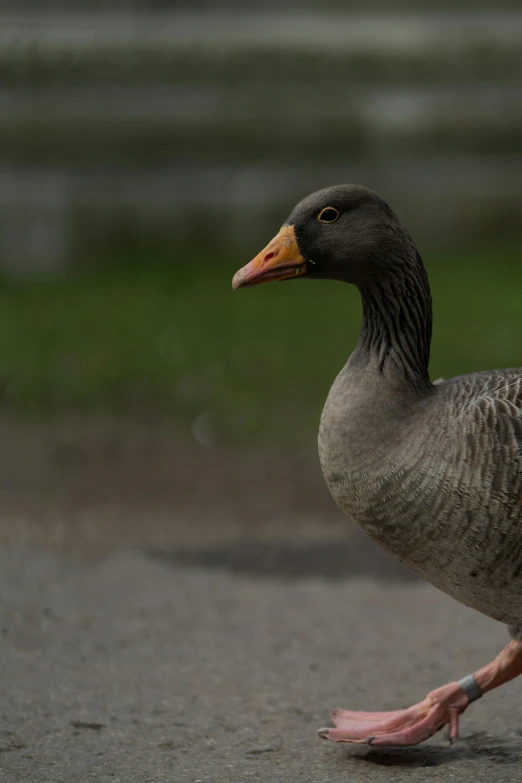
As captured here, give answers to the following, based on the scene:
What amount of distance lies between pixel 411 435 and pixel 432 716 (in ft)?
3.05

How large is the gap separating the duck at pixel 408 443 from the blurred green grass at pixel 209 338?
387 cm

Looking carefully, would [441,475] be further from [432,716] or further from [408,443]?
[432,716]

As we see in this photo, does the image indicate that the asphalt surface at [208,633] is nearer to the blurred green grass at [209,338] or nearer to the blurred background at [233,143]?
the blurred green grass at [209,338]

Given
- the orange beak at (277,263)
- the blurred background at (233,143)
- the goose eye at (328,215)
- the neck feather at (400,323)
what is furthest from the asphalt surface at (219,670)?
the blurred background at (233,143)

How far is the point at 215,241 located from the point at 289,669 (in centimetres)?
877

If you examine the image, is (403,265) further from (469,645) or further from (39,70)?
(39,70)

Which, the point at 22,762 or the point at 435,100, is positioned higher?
the point at 435,100

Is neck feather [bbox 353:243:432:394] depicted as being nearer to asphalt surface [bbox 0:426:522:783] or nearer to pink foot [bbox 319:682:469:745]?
pink foot [bbox 319:682:469:745]

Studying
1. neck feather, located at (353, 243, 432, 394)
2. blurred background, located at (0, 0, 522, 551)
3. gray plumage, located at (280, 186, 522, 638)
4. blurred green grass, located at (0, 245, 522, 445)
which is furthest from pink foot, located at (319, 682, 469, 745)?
blurred background, located at (0, 0, 522, 551)

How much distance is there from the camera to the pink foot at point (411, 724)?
3.72 meters

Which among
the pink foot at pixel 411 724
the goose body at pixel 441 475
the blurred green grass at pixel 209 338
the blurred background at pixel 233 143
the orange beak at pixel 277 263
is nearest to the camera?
the goose body at pixel 441 475

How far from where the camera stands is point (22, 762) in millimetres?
3510

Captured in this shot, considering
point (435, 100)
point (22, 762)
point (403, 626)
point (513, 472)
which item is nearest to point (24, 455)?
point (403, 626)

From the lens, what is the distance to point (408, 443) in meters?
3.46
